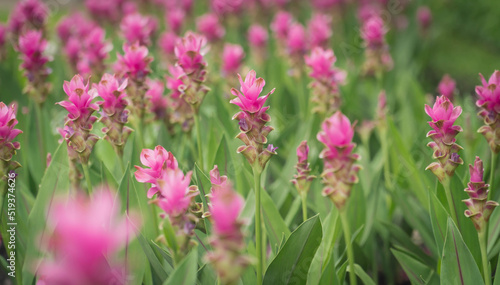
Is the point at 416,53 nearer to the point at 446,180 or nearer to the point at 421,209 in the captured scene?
the point at 421,209

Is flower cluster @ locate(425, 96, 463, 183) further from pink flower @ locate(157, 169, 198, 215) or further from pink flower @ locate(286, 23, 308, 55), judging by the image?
pink flower @ locate(286, 23, 308, 55)

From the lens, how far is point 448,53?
17.0 feet

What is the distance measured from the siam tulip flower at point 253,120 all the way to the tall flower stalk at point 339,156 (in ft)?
0.57

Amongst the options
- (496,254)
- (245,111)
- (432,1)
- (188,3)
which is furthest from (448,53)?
(245,111)

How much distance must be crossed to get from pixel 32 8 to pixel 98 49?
3.14 feet

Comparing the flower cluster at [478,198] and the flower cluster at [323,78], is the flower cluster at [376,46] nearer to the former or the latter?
the flower cluster at [323,78]

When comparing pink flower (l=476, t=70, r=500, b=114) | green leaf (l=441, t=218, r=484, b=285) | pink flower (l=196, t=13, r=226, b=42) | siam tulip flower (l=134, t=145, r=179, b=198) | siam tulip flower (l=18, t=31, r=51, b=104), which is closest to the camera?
siam tulip flower (l=134, t=145, r=179, b=198)

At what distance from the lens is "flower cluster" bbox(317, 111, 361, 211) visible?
3.98ft

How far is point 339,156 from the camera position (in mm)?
1255

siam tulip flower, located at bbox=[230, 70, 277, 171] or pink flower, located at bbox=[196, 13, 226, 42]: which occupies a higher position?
siam tulip flower, located at bbox=[230, 70, 277, 171]

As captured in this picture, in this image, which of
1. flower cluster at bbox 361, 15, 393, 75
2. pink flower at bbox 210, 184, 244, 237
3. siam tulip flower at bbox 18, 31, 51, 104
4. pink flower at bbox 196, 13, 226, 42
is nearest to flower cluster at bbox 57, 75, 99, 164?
pink flower at bbox 210, 184, 244, 237

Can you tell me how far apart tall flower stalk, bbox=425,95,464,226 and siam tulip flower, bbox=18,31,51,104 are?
174 cm

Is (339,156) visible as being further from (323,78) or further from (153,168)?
(323,78)

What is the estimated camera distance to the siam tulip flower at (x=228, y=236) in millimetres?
845
